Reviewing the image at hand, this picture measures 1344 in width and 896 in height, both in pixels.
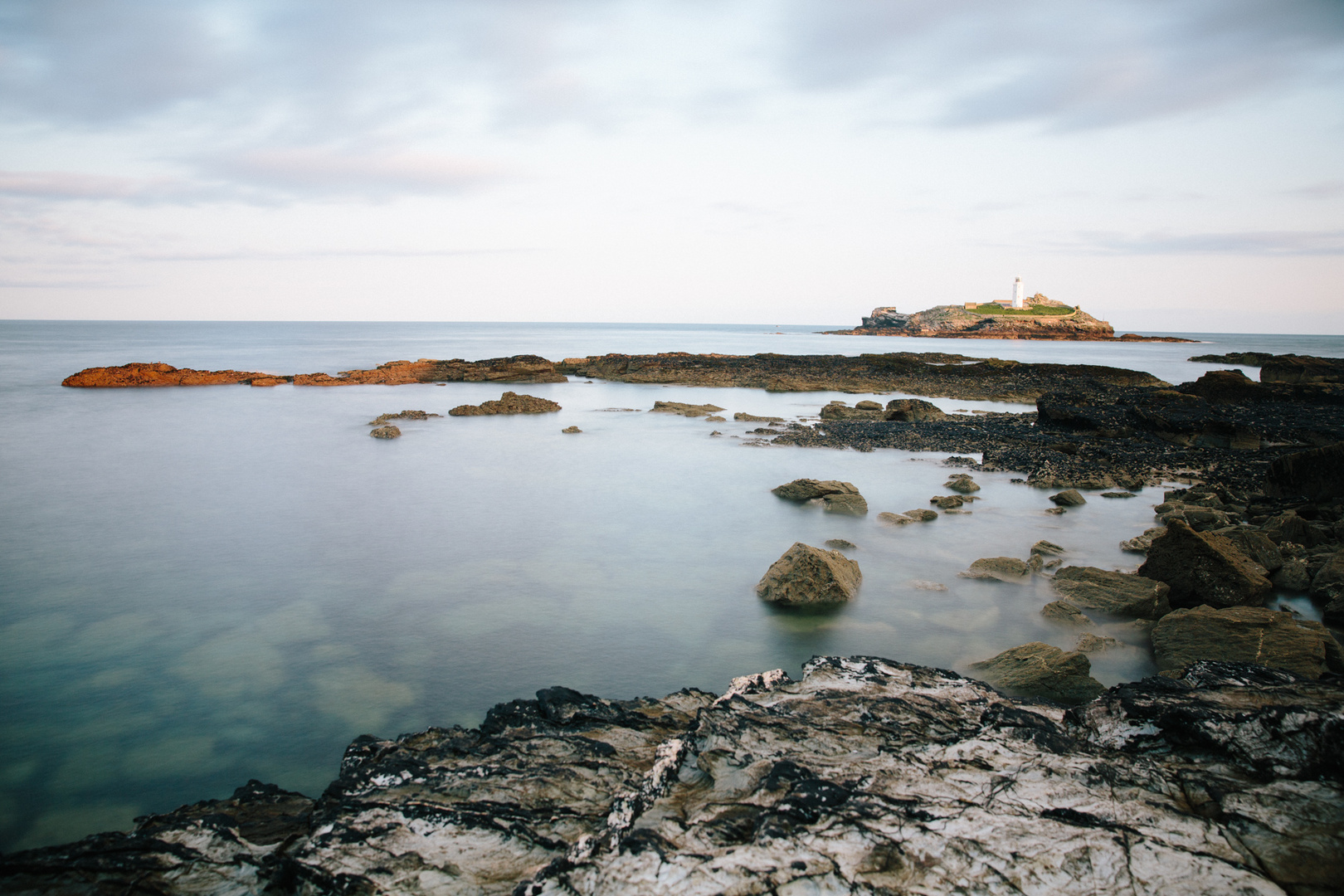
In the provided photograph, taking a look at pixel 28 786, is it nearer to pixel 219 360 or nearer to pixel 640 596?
pixel 640 596

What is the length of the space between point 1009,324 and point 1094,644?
10565cm

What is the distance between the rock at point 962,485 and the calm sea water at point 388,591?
14.4 inches

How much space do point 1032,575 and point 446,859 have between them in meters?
8.21

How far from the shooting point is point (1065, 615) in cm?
736

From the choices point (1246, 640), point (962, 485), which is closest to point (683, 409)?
point (962, 485)

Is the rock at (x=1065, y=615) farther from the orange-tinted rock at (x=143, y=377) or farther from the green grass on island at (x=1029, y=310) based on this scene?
the green grass on island at (x=1029, y=310)

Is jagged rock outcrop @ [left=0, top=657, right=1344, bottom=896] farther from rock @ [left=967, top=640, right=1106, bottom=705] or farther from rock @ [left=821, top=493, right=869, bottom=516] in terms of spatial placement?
rock @ [left=821, top=493, right=869, bottom=516]

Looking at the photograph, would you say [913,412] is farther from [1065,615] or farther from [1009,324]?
[1009,324]

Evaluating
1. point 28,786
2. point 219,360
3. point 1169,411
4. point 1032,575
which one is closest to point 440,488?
point 28,786

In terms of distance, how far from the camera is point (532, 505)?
13.5 meters

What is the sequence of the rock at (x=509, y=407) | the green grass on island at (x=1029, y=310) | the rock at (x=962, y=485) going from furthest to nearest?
the green grass on island at (x=1029, y=310)
the rock at (x=509, y=407)
the rock at (x=962, y=485)

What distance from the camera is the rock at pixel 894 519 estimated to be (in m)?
11.3

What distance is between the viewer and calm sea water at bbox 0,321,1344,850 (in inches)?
219

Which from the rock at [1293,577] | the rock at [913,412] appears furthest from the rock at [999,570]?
the rock at [913,412]
